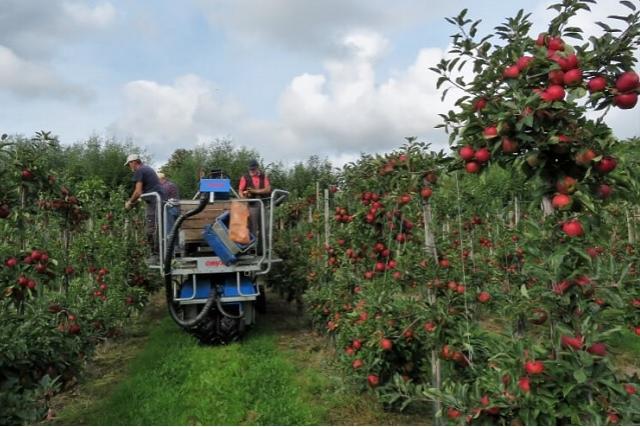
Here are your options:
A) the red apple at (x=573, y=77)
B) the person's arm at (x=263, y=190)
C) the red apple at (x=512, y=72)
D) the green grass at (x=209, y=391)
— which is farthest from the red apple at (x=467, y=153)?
the person's arm at (x=263, y=190)

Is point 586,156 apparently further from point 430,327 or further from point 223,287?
point 223,287

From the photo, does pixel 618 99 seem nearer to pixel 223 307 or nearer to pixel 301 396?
pixel 301 396

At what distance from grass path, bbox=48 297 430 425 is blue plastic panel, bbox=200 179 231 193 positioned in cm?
193

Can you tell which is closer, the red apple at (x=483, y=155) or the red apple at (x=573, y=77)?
the red apple at (x=573, y=77)

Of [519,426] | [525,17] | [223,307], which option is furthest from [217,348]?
[525,17]

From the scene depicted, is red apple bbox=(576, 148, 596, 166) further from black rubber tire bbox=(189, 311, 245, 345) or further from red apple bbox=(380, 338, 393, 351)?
black rubber tire bbox=(189, 311, 245, 345)

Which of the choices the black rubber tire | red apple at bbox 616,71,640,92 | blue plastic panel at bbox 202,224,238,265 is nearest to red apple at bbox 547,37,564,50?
red apple at bbox 616,71,640,92

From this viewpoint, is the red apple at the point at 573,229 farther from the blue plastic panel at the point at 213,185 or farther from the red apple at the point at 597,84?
the blue plastic panel at the point at 213,185

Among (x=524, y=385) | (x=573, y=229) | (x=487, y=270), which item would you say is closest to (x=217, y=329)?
(x=487, y=270)

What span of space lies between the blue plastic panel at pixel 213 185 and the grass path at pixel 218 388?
6.33ft

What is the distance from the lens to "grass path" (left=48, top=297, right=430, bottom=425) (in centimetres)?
406

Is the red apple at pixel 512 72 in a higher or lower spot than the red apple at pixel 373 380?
higher

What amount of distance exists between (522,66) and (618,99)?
374 millimetres

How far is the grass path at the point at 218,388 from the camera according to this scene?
4062 mm
